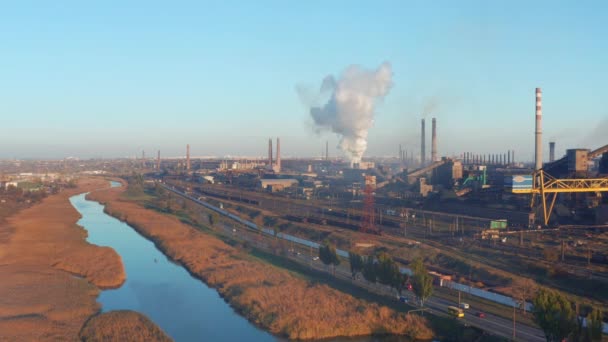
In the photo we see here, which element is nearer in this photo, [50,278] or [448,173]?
[50,278]

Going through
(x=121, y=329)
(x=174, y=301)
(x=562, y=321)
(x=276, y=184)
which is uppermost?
(x=562, y=321)

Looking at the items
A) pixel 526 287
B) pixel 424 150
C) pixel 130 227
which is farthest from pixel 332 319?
pixel 424 150

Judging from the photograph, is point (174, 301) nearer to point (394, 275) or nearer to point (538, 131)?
point (394, 275)

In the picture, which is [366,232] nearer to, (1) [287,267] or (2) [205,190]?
(1) [287,267]

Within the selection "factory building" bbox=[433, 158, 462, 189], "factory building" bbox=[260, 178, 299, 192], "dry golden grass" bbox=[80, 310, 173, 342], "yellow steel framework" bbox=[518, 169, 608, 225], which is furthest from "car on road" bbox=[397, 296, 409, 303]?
"factory building" bbox=[260, 178, 299, 192]

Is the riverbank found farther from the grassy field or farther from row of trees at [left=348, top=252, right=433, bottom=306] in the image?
row of trees at [left=348, top=252, right=433, bottom=306]

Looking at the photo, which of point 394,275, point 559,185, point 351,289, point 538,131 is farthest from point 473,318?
point 538,131
